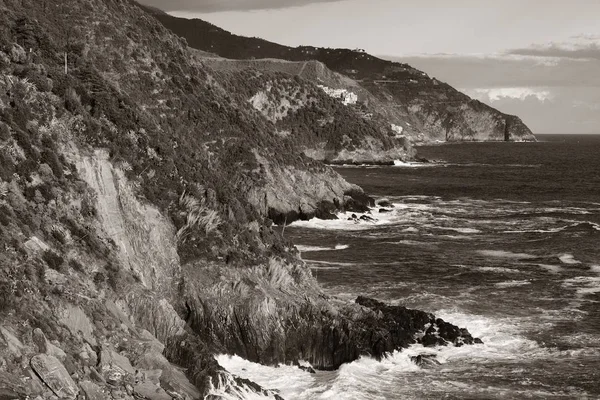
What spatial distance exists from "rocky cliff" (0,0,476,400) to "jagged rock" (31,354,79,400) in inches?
1.5

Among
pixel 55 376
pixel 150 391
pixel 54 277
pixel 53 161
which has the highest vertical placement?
pixel 53 161

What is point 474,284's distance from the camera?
156 ft

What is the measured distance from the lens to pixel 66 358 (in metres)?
22.6

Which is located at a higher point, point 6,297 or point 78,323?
point 6,297

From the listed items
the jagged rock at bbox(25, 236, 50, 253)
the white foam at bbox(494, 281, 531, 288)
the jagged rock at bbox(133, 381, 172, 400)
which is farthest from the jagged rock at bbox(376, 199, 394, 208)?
the jagged rock at bbox(133, 381, 172, 400)

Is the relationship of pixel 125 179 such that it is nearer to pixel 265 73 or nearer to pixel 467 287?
pixel 467 287

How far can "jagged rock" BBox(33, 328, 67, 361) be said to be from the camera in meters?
22.1

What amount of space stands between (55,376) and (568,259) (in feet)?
140

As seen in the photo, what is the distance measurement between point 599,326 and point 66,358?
2679 cm

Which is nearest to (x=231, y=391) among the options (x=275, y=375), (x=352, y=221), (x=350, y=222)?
(x=275, y=375)

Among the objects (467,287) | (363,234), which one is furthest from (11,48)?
(363,234)

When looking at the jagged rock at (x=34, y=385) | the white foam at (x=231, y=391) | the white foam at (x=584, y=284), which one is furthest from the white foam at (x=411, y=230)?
the jagged rock at (x=34, y=385)

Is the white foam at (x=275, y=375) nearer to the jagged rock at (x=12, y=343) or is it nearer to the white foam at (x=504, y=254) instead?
the jagged rock at (x=12, y=343)

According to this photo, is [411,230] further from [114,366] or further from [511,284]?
[114,366]
